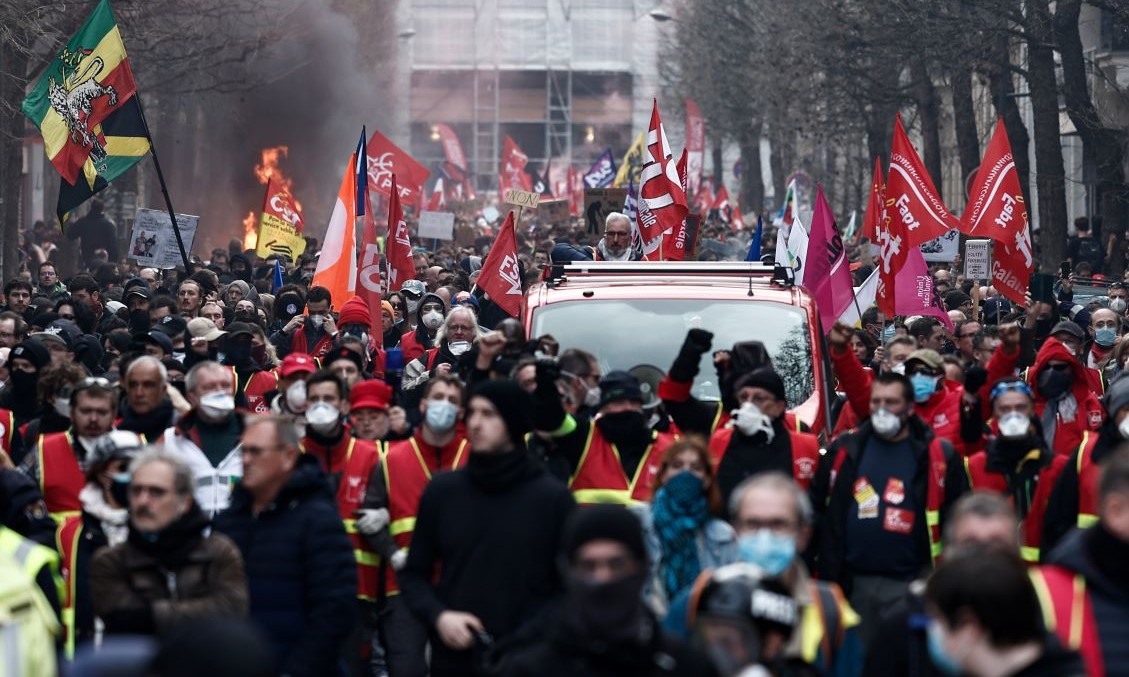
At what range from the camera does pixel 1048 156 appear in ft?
90.6

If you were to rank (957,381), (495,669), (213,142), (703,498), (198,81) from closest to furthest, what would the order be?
(495,669), (703,498), (957,381), (198,81), (213,142)

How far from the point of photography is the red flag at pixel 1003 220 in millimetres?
15203

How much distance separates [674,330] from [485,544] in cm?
389

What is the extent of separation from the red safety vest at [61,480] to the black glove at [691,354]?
2442 mm

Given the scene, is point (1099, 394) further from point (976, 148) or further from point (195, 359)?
point (976, 148)

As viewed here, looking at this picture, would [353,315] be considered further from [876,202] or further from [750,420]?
[876,202]

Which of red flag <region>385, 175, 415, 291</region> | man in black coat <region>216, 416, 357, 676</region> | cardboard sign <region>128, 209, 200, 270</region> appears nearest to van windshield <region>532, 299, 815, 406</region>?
man in black coat <region>216, 416, 357, 676</region>

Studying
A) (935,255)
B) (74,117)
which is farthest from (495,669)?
(935,255)

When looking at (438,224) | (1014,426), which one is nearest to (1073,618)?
(1014,426)

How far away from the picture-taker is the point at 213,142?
142 ft

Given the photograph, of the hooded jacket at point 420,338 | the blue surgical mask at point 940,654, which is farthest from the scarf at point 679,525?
the hooded jacket at point 420,338

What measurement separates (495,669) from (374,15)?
52.2 m

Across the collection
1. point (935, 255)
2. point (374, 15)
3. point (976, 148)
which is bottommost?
point (935, 255)

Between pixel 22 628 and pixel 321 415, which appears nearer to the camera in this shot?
pixel 22 628
